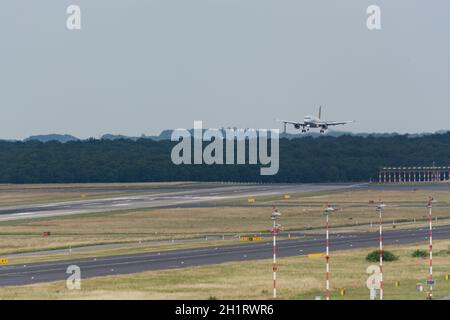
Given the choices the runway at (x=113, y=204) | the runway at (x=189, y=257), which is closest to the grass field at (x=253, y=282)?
the runway at (x=189, y=257)

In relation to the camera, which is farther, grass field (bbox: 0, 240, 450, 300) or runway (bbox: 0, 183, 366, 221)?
runway (bbox: 0, 183, 366, 221)

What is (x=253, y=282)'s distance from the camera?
76688 millimetres

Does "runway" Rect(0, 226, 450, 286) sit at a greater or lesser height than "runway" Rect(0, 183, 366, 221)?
greater

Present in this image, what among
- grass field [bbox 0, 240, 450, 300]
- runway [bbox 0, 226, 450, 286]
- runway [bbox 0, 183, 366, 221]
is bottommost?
runway [bbox 0, 183, 366, 221]

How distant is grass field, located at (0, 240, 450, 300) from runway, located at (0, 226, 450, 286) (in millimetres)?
3701

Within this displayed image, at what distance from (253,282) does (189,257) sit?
20988 millimetres

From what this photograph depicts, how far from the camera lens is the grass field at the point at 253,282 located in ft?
231

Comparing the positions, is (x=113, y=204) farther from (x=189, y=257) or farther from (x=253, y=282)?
(x=253, y=282)

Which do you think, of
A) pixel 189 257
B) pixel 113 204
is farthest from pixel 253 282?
pixel 113 204

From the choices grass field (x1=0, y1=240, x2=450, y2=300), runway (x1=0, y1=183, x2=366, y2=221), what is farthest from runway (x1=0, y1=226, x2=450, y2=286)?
runway (x1=0, y1=183, x2=366, y2=221)

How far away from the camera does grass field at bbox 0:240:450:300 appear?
70375 mm

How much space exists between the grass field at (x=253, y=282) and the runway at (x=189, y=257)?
3701mm

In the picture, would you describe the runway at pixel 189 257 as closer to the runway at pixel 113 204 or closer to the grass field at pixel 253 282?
the grass field at pixel 253 282

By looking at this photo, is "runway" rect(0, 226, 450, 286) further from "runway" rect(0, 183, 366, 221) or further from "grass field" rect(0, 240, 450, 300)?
"runway" rect(0, 183, 366, 221)
